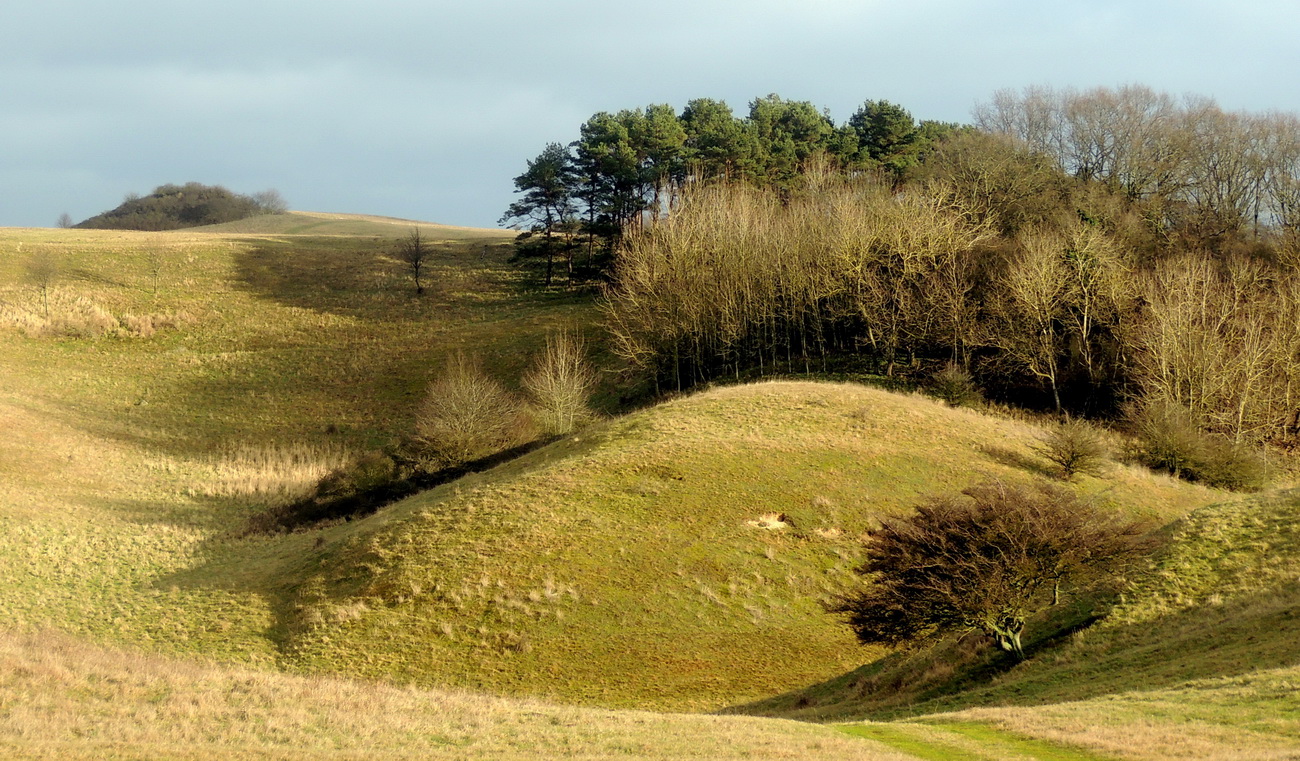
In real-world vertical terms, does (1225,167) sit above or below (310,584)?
above

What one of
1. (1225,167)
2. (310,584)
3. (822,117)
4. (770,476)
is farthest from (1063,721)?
(822,117)

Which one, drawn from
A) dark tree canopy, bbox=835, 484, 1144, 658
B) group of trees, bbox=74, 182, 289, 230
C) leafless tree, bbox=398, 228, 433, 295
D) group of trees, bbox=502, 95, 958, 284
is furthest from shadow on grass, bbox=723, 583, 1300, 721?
group of trees, bbox=74, 182, 289, 230

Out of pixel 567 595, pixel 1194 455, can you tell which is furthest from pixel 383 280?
pixel 1194 455

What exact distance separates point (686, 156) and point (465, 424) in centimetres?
3877

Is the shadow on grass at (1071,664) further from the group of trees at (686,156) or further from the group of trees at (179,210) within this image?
the group of trees at (179,210)

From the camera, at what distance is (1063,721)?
15375 millimetres

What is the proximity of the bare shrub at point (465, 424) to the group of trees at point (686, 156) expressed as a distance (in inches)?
992

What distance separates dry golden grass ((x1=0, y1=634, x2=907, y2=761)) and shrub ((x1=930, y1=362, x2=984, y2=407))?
3617cm

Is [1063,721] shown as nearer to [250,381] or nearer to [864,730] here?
[864,730]

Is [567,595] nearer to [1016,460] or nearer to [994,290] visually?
[1016,460]

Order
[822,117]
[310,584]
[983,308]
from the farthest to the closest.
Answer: [822,117] < [983,308] < [310,584]

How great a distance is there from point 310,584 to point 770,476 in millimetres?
17726

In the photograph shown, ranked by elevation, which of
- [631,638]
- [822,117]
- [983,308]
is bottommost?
[631,638]

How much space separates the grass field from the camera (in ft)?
50.5
